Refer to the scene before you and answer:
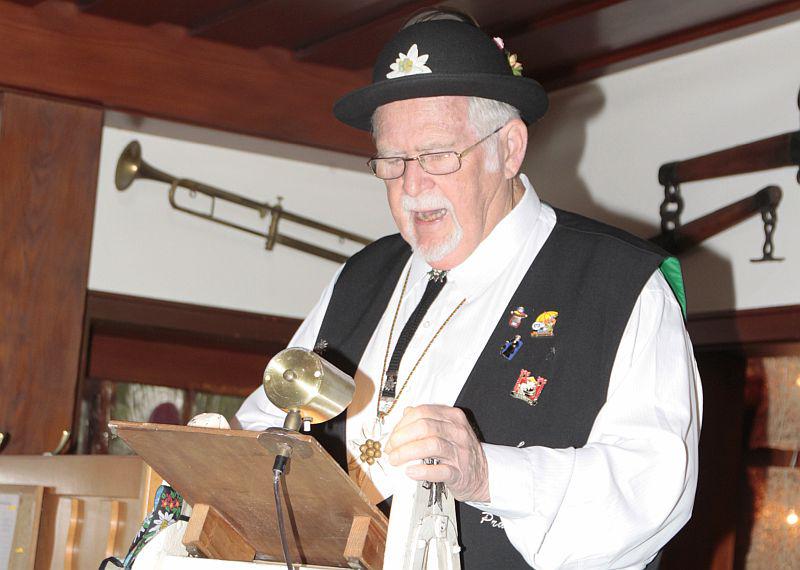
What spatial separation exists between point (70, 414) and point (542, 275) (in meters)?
2.45

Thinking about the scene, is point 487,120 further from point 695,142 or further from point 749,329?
point 695,142

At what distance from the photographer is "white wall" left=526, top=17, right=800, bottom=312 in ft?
12.2

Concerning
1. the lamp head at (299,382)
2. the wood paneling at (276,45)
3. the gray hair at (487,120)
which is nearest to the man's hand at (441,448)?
the lamp head at (299,382)

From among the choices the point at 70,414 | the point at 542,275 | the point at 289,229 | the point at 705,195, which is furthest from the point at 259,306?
the point at 542,275

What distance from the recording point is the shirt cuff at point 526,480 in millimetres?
1621

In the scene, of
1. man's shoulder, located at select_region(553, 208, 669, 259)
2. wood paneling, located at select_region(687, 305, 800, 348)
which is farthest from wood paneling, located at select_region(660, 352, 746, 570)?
man's shoulder, located at select_region(553, 208, 669, 259)

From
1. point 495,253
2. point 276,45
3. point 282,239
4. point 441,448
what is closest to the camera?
point 441,448

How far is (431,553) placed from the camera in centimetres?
150

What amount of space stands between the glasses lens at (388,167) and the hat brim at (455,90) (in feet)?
0.41

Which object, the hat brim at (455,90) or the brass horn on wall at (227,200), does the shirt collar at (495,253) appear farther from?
the brass horn on wall at (227,200)

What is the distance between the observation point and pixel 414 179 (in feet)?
6.86

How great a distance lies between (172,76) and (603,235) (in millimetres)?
2532

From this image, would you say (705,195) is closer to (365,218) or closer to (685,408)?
(365,218)

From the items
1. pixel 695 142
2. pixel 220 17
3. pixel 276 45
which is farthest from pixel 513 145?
pixel 276 45
